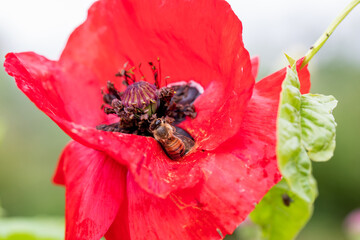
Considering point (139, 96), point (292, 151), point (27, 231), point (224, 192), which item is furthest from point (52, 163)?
point (292, 151)

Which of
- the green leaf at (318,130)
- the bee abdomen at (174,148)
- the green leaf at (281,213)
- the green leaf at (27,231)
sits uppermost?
the green leaf at (318,130)

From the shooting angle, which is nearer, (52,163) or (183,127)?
(183,127)

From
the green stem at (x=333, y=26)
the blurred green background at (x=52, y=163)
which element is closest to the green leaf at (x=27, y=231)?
the green stem at (x=333, y=26)

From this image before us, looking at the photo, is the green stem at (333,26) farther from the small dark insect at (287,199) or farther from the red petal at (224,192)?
the small dark insect at (287,199)

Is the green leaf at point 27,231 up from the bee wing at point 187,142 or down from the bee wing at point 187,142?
down

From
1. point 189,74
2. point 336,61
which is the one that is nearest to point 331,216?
point 336,61

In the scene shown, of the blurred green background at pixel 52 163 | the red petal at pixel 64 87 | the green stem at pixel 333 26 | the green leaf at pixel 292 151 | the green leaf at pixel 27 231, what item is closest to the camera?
the green leaf at pixel 292 151

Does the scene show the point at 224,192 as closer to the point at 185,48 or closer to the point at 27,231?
the point at 185,48

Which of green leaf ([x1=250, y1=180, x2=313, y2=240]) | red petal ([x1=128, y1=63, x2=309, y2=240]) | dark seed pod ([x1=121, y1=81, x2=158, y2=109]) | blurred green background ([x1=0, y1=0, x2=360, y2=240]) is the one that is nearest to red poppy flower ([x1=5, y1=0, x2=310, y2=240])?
red petal ([x1=128, y1=63, x2=309, y2=240])
